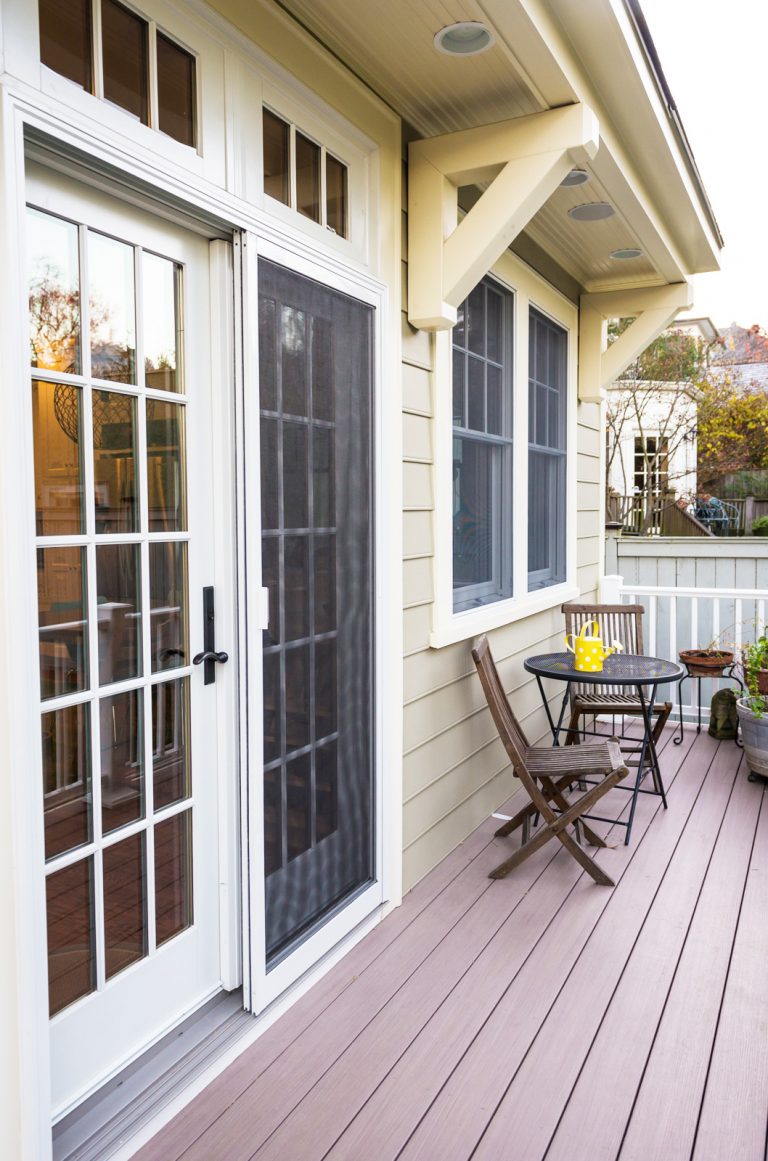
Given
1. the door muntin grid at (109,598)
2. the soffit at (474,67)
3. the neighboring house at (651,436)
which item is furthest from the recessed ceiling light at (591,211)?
the neighboring house at (651,436)

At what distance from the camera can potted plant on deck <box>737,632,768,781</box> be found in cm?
430

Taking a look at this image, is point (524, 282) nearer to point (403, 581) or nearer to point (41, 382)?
point (403, 581)

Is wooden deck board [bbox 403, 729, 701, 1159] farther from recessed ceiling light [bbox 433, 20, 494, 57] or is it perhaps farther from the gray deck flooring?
recessed ceiling light [bbox 433, 20, 494, 57]

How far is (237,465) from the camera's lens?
218cm

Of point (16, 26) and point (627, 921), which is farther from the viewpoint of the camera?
point (627, 921)

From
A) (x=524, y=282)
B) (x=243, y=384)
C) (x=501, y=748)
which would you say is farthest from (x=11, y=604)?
(x=524, y=282)

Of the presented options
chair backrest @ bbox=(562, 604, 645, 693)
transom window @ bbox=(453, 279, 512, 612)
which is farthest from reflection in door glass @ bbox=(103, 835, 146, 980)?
chair backrest @ bbox=(562, 604, 645, 693)

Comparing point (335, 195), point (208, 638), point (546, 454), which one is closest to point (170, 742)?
point (208, 638)

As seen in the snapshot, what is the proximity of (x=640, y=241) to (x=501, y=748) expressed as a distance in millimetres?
2640

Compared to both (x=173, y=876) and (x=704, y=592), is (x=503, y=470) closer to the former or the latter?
(x=704, y=592)

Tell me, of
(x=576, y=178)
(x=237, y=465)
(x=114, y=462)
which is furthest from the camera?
(x=576, y=178)

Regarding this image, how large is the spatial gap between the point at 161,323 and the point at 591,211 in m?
2.55

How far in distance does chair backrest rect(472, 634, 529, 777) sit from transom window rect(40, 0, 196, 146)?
6.65 feet

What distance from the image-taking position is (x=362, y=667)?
280cm
